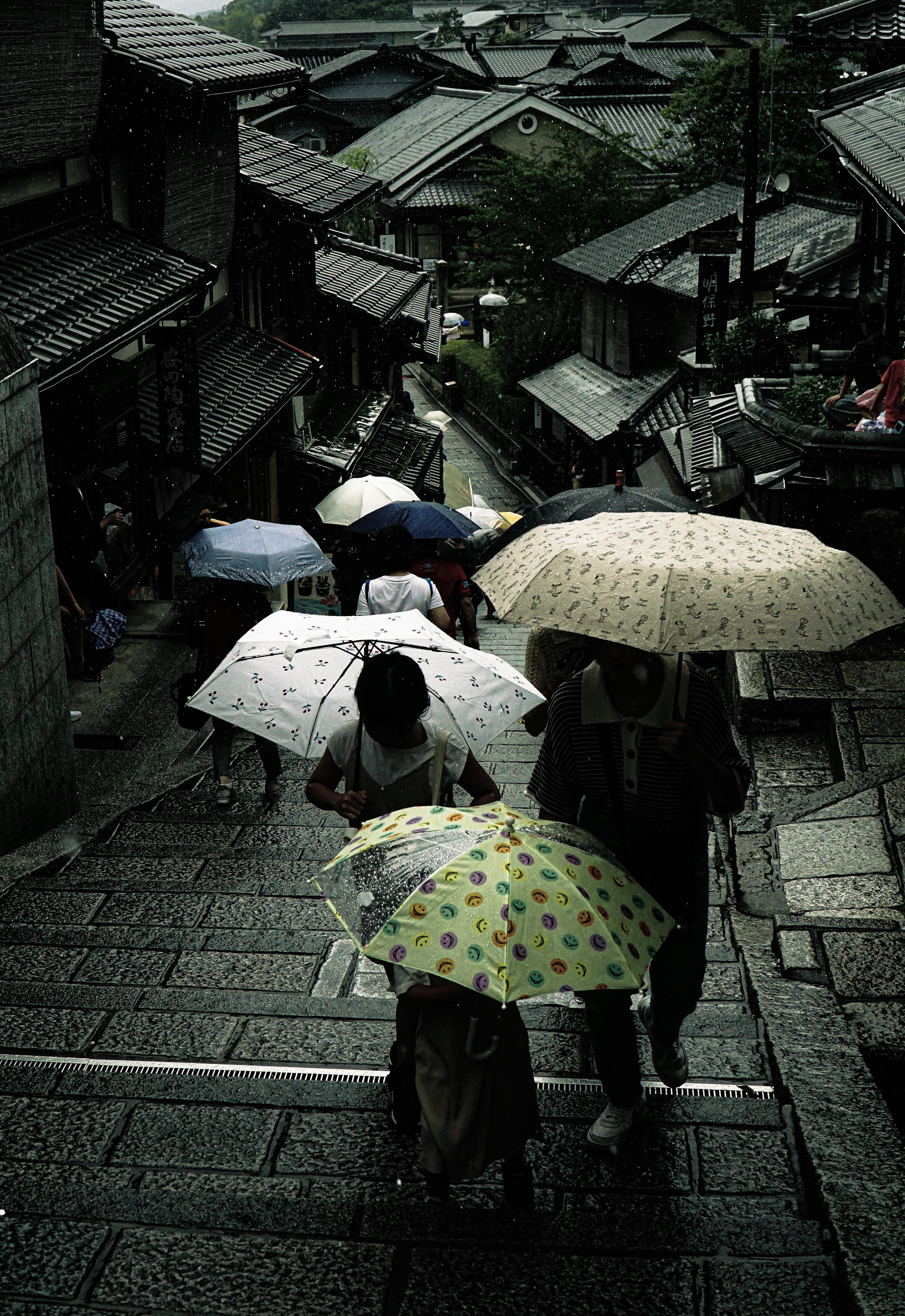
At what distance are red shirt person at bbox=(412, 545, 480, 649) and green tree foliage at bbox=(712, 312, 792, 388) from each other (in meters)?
11.9

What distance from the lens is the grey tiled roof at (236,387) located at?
45.5 ft

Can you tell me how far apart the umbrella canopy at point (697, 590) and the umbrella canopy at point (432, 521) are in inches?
235

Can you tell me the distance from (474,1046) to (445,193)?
50388 mm

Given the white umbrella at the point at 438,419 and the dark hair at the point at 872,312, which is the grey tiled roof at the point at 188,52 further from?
the white umbrella at the point at 438,419

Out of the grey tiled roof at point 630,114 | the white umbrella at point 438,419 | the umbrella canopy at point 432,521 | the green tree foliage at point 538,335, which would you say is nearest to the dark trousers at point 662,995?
the umbrella canopy at point 432,521

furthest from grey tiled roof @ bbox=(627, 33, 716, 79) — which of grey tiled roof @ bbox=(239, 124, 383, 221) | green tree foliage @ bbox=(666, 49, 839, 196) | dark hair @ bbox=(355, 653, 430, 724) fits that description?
dark hair @ bbox=(355, 653, 430, 724)

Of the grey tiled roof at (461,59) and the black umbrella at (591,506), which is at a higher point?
the black umbrella at (591,506)

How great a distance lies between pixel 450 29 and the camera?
3164 inches

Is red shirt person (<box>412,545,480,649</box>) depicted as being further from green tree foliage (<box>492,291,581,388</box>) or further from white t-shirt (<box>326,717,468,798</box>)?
green tree foliage (<box>492,291,581,388</box>)

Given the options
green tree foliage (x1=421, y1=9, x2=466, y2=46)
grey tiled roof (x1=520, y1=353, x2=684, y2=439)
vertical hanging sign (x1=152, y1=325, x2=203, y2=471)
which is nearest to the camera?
vertical hanging sign (x1=152, y1=325, x2=203, y2=471)

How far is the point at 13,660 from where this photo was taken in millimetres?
7543

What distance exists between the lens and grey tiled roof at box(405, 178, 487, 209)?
49.4 m

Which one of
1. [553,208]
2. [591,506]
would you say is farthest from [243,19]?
[591,506]

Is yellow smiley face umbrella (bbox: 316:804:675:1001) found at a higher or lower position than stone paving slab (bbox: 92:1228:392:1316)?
higher
